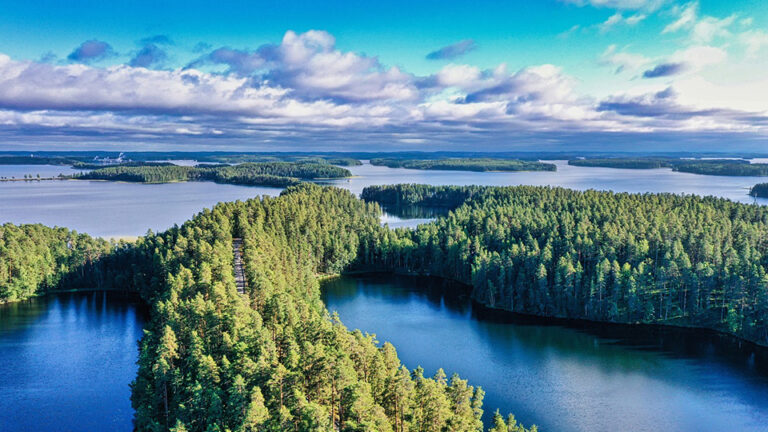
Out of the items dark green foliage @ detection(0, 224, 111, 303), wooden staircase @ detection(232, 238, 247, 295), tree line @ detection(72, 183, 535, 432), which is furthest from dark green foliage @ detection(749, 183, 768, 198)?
dark green foliage @ detection(0, 224, 111, 303)

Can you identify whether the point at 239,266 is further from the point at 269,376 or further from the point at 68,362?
the point at 269,376

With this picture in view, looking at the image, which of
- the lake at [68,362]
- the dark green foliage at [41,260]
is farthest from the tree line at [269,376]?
the dark green foliage at [41,260]

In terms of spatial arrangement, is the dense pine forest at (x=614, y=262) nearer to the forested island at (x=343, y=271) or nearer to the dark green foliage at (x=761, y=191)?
the forested island at (x=343, y=271)

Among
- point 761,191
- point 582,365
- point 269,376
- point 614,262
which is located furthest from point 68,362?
point 761,191

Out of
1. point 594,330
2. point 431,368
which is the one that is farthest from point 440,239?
point 431,368

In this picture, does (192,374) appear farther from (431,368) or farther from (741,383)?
(741,383)

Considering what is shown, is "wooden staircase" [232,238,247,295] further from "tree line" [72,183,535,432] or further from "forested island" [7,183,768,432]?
"tree line" [72,183,535,432]

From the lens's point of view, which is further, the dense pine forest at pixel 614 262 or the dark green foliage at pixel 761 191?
the dark green foliage at pixel 761 191
